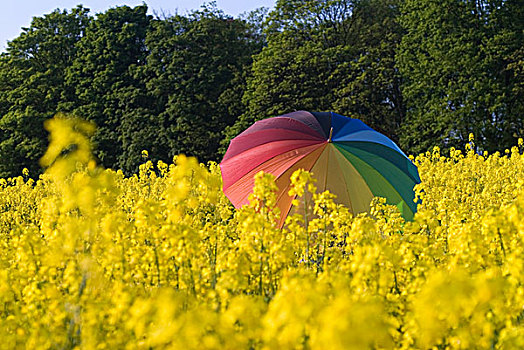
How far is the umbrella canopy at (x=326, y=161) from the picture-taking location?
6172 mm

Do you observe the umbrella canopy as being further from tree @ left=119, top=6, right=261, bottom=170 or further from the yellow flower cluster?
tree @ left=119, top=6, right=261, bottom=170

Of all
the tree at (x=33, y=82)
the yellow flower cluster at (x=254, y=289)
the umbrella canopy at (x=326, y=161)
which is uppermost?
the tree at (x=33, y=82)

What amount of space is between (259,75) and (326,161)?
12.3 m

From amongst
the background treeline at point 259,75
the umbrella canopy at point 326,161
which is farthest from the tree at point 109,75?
the umbrella canopy at point 326,161

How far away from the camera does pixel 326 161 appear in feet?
20.4

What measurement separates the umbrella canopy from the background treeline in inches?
404

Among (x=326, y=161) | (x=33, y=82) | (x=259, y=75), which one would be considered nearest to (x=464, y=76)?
(x=259, y=75)

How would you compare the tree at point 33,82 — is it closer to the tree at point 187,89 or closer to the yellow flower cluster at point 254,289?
the tree at point 187,89

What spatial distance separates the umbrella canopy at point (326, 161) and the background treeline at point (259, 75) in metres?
10.3

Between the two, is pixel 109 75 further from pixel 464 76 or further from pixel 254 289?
pixel 254 289

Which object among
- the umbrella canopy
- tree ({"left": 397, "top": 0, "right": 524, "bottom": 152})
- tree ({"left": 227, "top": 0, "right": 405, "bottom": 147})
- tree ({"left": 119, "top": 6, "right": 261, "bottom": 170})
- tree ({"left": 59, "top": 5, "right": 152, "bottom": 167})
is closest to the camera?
the umbrella canopy

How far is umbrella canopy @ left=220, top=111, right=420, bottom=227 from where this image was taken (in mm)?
6172

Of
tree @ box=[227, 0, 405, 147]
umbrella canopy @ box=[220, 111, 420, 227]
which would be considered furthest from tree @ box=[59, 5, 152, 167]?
umbrella canopy @ box=[220, 111, 420, 227]

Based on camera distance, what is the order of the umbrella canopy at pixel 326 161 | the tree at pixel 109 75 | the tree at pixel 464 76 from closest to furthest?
the umbrella canopy at pixel 326 161 < the tree at pixel 464 76 < the tree at pixel 109 75
